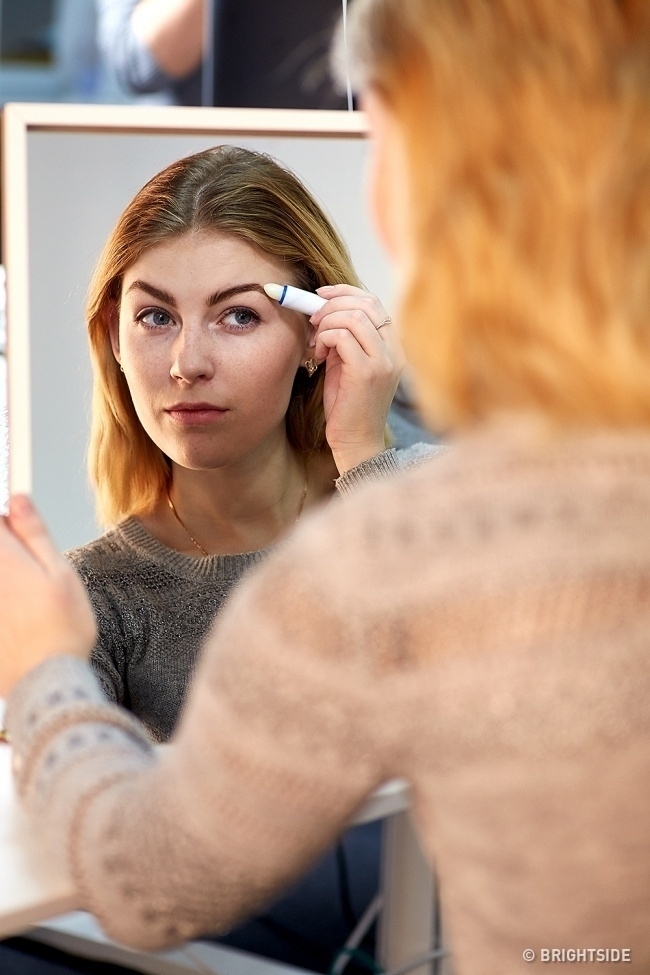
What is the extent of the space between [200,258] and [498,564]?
0.58 metres

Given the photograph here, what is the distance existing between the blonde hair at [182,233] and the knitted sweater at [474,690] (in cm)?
Answer: 55

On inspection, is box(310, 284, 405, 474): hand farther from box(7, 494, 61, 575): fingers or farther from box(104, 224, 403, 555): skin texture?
box(7, 494, 61, 575): fingers

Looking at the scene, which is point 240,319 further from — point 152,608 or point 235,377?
point 152,608

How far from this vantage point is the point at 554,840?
0.48m

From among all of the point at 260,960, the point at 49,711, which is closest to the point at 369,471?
the point at 49,711

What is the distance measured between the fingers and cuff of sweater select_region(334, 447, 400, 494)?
14.4 inches

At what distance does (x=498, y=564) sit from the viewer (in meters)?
0.46

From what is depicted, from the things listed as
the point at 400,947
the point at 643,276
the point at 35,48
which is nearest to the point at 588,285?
the point at 643,276

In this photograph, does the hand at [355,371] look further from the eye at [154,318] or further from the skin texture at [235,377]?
the eye at [154,318]

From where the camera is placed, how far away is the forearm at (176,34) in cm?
170

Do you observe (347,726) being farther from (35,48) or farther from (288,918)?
(35,48)

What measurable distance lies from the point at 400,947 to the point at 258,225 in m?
0.88

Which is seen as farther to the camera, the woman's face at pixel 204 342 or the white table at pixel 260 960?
the woman's face at pixel 204 342

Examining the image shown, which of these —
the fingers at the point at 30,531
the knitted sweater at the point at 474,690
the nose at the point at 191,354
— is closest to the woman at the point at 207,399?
the nose at the point at 191,354
